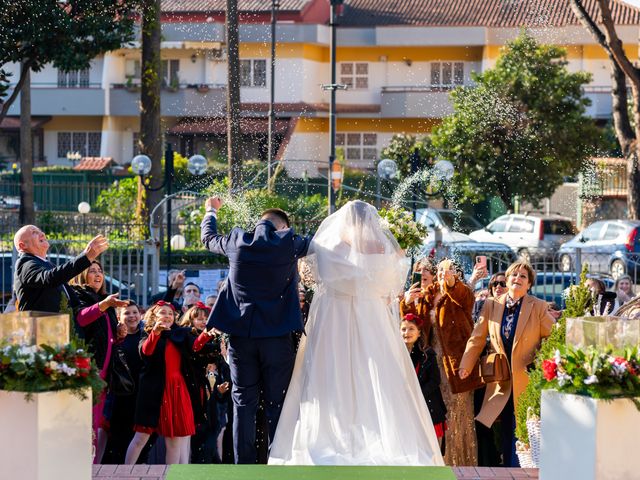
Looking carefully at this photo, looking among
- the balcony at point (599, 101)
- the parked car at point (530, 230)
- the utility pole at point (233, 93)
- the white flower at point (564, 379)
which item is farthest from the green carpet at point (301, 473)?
the balcony at point (599, 101)

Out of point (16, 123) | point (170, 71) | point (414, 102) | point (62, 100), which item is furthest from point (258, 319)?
point (16, 123)

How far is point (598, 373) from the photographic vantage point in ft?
24.5

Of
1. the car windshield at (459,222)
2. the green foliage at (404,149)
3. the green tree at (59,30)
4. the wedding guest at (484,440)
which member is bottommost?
the wedding guest at (484,440)

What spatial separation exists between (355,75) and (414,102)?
3524mm

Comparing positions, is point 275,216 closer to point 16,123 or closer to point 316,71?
point 316,71

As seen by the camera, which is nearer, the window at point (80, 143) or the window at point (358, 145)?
the window at point (358, 145)

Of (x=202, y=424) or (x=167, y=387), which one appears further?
(x=202, y=424)

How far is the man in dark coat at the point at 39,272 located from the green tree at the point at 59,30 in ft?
42.2

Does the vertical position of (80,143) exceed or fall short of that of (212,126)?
it falls short

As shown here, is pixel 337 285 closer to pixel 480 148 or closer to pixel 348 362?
pixel 348 362

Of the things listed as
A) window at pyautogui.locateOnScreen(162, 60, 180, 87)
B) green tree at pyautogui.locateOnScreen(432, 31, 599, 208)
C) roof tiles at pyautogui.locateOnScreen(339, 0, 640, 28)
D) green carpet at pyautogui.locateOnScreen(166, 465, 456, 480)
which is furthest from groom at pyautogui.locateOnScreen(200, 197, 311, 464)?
window at pyautogui.locateOnScreen(162, 60, 180, 87)

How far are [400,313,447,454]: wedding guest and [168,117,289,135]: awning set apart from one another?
38.4 m

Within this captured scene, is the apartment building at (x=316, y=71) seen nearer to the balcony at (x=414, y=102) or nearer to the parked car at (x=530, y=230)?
the balcony at (x=414, y=102)

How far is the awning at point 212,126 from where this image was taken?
49469mm
